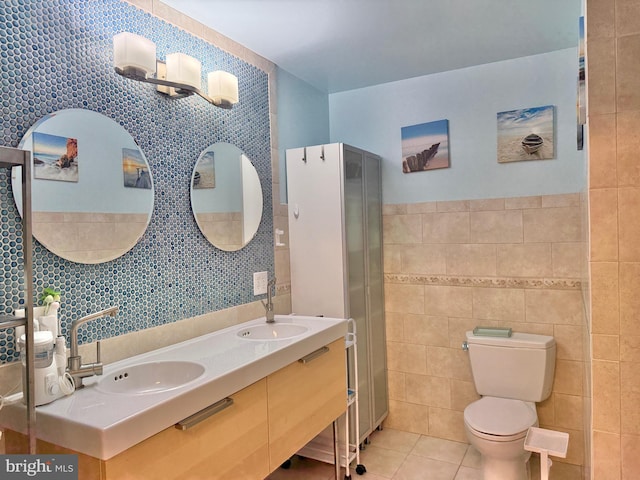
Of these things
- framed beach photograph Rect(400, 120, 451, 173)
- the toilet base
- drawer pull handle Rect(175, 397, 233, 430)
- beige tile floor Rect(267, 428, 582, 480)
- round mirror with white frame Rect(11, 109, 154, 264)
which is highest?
framed beach photograph Rect(400, 120, 451, 173)

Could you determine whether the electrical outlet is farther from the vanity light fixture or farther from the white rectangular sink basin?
the vanity light fixture

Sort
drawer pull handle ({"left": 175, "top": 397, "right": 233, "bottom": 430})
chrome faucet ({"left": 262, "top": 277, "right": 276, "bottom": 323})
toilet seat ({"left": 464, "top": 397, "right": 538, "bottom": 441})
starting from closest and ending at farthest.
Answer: drawer pull handle ({"left": 175, "top": 397, "right": 233, "bottom": 430}), toilet seat ({"left": 464, "top": 397, "right": 538, "bottom": 441}), chrome faucet ({"left": 262, "top": 277, "right": 276, "bottom": 323})

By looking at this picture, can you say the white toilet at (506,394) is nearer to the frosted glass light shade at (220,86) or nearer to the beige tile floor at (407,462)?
the beige tile floor at (407,462)

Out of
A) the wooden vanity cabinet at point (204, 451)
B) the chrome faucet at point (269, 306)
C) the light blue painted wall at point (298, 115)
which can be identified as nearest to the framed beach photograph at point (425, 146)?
the light blue painted wall at point (298, 115)

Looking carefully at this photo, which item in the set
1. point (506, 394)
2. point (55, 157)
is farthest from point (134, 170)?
point (506, 394)

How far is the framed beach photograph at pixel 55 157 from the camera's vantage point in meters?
1.51

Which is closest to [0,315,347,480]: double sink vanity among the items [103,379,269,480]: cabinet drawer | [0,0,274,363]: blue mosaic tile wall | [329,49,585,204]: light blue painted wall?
[103,379,269,480]: cabinet drawer

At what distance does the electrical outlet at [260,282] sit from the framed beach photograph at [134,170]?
856mm

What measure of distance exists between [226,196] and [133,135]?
60 cm

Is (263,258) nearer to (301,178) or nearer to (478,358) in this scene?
(301,178)

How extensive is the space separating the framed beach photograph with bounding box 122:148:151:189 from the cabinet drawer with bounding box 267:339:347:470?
0.95 meters

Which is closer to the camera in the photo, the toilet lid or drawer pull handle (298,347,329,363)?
drawer pull handle (298,347,329,363)

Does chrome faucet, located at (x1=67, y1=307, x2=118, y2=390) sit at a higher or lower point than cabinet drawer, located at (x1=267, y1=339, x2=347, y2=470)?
higher

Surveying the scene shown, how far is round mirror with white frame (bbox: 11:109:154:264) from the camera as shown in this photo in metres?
1.52
